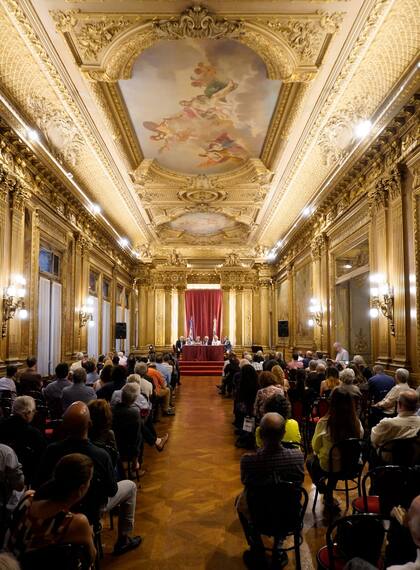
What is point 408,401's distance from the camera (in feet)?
12.8

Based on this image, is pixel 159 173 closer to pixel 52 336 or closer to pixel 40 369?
pixel 52 336

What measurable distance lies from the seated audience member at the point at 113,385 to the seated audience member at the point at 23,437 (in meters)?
2.15

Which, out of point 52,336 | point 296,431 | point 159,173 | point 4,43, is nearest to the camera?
point 296,431

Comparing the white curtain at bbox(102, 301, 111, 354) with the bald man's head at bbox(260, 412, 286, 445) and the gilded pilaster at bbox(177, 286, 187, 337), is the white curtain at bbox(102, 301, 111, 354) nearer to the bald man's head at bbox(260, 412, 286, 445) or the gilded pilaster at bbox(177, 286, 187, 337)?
the gilded pilaster at bbox(177, 286, 187, 337)

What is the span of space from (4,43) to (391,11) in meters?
5.20

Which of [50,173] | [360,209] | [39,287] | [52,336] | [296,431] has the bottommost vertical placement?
[296,431]

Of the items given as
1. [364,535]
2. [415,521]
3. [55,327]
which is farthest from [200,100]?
[415,521]

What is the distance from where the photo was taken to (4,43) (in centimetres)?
661

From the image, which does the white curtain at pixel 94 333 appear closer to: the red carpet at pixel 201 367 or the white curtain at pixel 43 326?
the white curtain at pixel 43 326

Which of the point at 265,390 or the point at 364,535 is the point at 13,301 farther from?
the point at 364,535

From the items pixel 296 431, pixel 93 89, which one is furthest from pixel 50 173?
pixel 296 431

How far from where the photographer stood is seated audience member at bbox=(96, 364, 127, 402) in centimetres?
611

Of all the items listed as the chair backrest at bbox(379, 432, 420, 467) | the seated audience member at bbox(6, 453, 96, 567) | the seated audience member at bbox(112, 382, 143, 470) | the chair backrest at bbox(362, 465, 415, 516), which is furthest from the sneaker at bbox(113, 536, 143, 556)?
the chair backrest at bbox(379, 432, 420, 467)

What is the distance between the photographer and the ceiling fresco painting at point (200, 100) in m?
7.75
